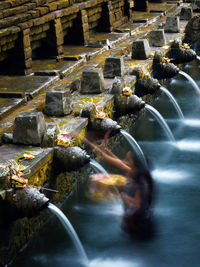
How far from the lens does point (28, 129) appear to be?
28.2ft

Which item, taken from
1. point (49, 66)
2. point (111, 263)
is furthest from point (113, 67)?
point (111, 263)

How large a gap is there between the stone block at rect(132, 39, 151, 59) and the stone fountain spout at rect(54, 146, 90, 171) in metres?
7.01

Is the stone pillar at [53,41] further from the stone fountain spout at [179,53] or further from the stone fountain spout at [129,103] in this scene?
the stone fountain spout at [129,103]

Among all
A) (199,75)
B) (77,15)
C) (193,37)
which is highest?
(77,15)

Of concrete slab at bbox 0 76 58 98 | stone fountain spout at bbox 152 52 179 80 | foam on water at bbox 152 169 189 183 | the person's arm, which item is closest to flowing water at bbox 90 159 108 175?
the person's arm

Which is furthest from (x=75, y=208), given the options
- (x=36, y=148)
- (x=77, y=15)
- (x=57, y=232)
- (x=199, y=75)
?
(x=199, y=75)

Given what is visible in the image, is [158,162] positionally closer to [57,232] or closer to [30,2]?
[57,232]

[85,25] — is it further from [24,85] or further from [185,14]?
[185,14]

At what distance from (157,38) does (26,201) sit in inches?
433

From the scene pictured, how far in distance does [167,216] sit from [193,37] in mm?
11436

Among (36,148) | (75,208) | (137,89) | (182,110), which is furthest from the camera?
(182,110)

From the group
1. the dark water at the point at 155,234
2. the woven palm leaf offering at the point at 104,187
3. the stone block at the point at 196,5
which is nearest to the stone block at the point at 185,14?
the stone block at the point at 196,5

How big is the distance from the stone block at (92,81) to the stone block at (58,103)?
1461 mm

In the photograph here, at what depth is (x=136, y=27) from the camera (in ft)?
66.9
